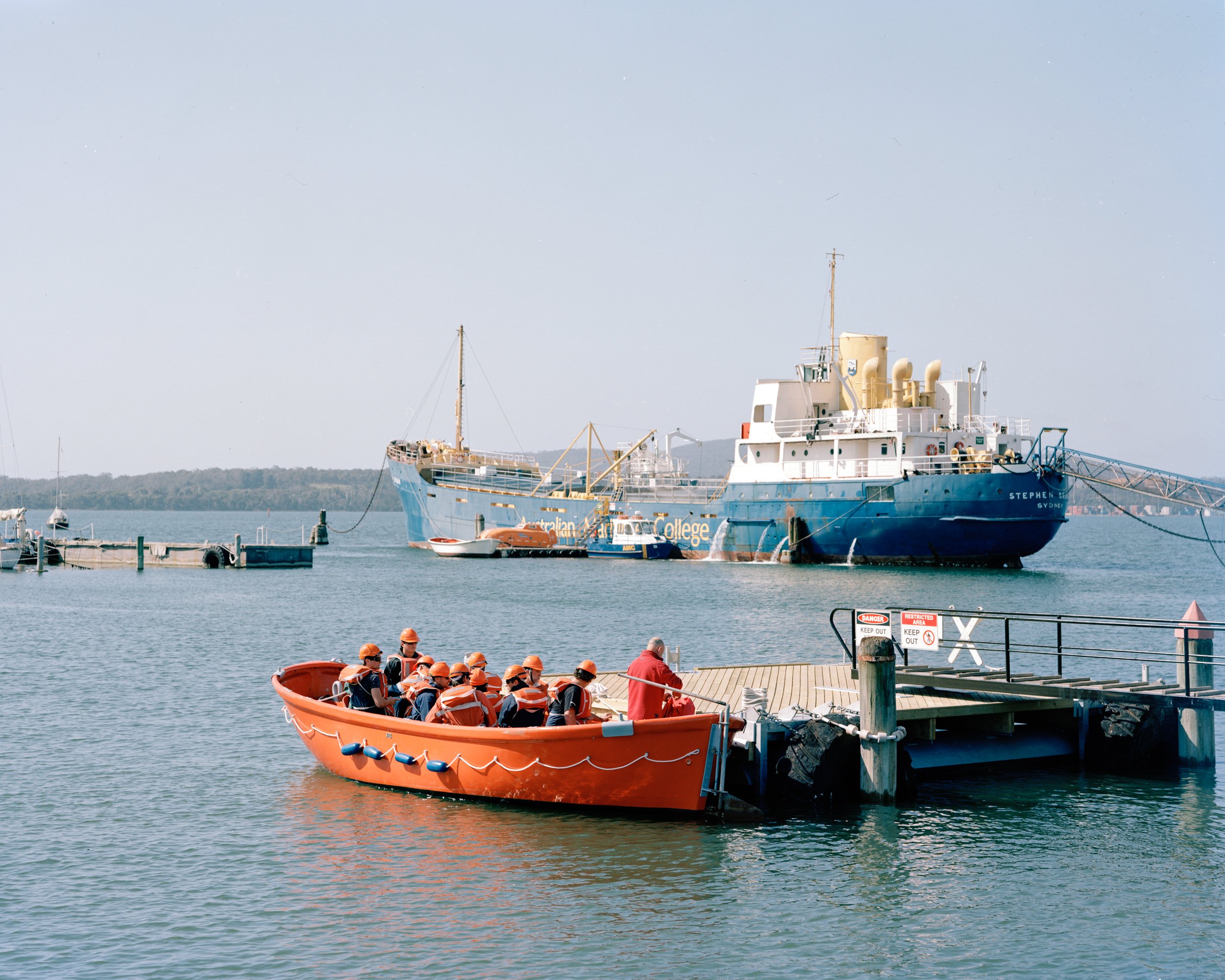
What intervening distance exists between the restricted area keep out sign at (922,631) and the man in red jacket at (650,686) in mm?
4149

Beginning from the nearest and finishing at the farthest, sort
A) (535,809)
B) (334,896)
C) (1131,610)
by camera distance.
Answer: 1. (334,896)
2. (535,809)
3. (1131,610)

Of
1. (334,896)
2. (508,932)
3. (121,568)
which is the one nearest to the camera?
(508,932)

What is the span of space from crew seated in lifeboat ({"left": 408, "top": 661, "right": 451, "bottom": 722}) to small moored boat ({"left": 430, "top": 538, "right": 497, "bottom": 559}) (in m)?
62.2

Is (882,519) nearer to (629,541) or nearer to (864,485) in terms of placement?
(864,485)

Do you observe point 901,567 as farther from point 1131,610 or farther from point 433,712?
point 433,712

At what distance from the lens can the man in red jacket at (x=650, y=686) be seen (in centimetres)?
1448

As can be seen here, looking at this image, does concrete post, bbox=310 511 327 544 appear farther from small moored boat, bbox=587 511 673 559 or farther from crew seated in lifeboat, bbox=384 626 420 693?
crew seated in lifeboat, bbox=384 626 420 693

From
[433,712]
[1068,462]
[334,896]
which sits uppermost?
[1068,462]

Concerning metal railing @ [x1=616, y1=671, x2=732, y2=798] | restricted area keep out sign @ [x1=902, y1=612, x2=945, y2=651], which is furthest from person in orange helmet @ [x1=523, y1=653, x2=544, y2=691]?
restricted area keep out sign @ [x1=902, y1=612, x2=945, y2=651]

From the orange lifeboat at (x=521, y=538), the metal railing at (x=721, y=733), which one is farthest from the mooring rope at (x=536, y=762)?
the orange lifeboat at (x=521, y=538)

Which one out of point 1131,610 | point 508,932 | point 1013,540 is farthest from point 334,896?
point 1013,540

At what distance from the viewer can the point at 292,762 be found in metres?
19.0

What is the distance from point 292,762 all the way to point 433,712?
424 cm

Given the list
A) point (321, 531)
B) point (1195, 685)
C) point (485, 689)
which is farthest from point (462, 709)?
point (321, 531)
